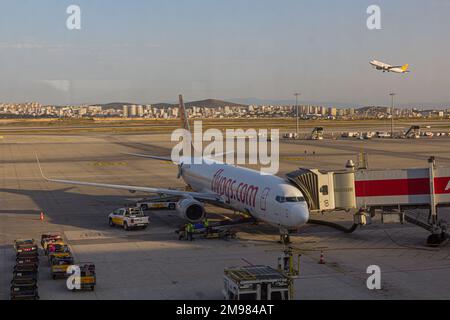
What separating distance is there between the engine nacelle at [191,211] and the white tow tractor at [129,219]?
8.12 feet

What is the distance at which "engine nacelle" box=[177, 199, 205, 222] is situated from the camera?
4009 cm

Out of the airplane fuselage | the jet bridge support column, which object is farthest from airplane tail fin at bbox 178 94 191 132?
the jet bridge support column

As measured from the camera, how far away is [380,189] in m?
35.7

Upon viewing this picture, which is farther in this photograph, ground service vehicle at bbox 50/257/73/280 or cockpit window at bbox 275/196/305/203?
cockpit window at bbox 275/196/305/203

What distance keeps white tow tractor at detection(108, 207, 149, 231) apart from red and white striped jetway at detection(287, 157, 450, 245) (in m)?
10.7

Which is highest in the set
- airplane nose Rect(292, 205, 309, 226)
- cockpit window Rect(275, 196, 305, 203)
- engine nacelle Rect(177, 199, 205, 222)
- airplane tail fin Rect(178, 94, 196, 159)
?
airplane tail fin Rect(178, 94, 196, 159)

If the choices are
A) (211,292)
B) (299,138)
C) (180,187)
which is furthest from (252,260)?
(299,138)

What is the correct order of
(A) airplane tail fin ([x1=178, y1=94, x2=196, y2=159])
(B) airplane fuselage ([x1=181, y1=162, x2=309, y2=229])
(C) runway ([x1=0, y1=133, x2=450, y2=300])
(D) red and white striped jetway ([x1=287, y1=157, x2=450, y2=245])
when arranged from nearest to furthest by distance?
(C) runway ([x1=0, y1=133, x2=450, y2=300]), (B) airplane fuselage ([x1=181, y1=162, x2=309, y2=229]), (D) red and white striped jetway ([x1=287, y1=157, x2=450, y2=245]), (A) airplane tail fin ([x1=178, y1=94, x2=196, y2=159])

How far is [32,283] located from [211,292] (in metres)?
7.50

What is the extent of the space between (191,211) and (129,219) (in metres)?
4.21

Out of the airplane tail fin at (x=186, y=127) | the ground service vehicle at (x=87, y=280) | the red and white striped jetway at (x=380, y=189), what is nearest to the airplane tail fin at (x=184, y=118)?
the airplane tail fin at (x=186, y=127)

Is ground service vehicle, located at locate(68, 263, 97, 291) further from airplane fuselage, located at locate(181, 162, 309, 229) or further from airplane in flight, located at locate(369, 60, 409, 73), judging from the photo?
airplane in flight, located at locate(369, 60, 409, 73)

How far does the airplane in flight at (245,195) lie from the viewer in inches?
1309
